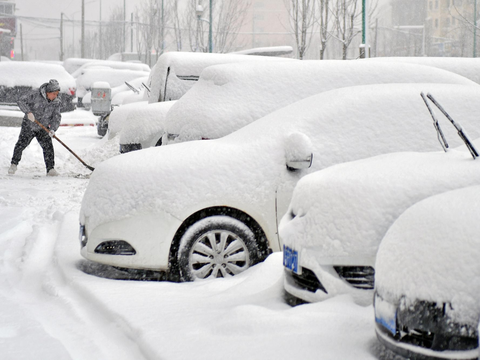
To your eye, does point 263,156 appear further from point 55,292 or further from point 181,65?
point 181,65

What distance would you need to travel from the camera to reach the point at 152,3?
49.7 metres

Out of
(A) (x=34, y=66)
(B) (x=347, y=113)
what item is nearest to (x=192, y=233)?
(B) (x=347, y=113)

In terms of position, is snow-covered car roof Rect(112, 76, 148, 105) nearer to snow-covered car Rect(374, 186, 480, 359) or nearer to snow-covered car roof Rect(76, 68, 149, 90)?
snow-covered car roof Rect(76, 68, 149, 90)

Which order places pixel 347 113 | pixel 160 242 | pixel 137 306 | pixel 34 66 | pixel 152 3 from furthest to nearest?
1. pixel 152 3
2. pixel 34 66
3. pixel 347 113
4. pixel 160 242
5. pixel 137 306

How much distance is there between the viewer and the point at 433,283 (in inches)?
105

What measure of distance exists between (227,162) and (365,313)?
185 centimetres

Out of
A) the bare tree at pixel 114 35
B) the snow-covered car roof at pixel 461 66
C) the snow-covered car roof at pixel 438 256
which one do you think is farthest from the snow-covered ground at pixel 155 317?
the bare tree at pixel 114 35

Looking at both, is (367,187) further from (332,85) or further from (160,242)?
(332,85)

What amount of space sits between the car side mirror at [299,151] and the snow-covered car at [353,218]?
0.96 meters

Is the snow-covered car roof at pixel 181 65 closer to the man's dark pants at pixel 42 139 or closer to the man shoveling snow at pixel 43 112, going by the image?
the man shoveling snow at pixel 43 112

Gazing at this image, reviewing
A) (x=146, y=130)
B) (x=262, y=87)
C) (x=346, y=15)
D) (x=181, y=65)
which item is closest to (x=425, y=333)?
(x=262, y=87)

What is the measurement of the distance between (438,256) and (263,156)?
245 cm

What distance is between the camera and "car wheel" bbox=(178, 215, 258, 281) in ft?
15.8

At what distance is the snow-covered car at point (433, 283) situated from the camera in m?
2.60
